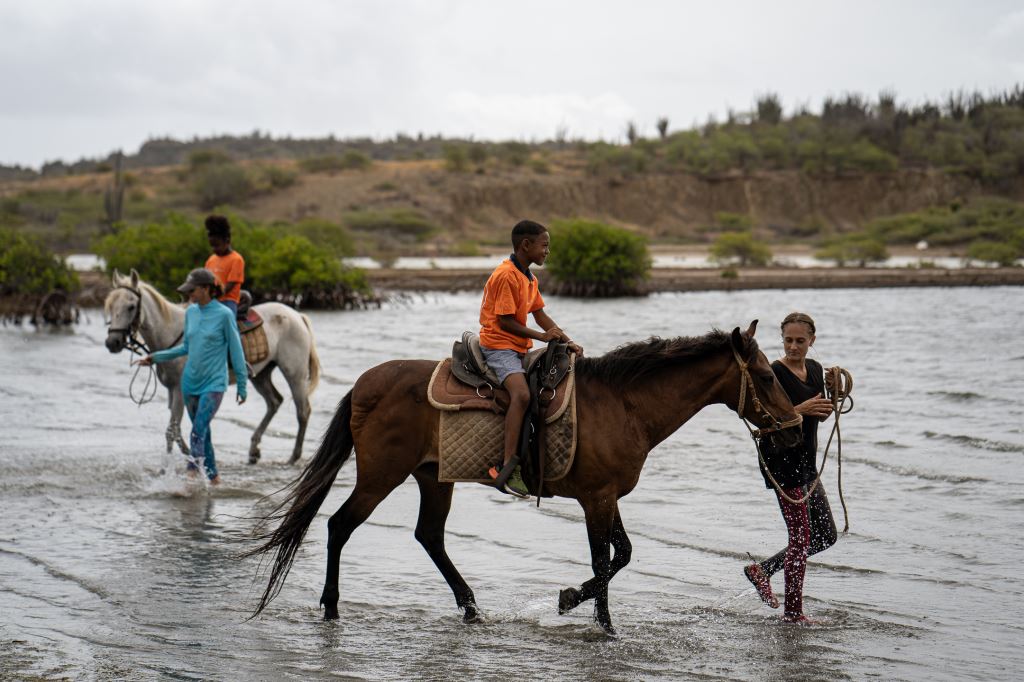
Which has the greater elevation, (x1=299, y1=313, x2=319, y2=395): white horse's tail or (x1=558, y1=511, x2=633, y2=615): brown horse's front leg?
(x1=299, y1=313, x2=319, y2=395): white horse's tail

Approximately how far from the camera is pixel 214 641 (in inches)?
257

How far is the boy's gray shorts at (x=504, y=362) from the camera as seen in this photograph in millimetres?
6738

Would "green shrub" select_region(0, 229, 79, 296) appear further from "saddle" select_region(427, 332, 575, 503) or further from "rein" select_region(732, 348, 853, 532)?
"rein" select_region(732, 348, 853, 532)

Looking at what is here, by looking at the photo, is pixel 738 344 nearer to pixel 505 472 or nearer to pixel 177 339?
pixel 505 472

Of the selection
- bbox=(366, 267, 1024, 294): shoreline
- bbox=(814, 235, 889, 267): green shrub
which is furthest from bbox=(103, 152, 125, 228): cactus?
bbox=(814, 235, 889, 267): green shrub

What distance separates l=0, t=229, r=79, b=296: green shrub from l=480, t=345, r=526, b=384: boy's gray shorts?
81.8ft

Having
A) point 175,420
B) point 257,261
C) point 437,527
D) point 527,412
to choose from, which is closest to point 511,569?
point 437,527

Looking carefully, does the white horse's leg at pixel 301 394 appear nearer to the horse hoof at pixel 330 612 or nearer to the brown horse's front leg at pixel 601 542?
the horse hoof at pixel 330 612

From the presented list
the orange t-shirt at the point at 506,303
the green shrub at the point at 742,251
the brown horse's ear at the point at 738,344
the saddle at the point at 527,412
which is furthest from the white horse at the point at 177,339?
the green shrub at the point at 742,251

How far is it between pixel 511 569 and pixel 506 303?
8.55ft

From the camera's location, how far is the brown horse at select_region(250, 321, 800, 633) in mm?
6531

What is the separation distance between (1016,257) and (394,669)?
169 feet

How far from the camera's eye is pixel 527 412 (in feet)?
21.7

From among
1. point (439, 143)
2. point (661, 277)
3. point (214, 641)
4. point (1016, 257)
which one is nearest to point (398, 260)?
point (661, 277)
